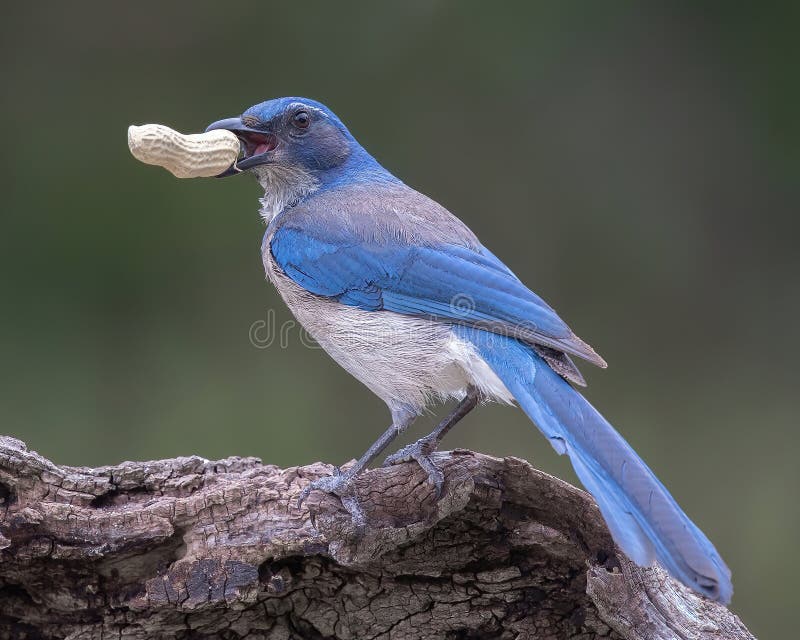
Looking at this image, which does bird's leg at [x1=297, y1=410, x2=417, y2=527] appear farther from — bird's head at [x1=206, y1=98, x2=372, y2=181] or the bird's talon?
bird's head at [x1=206, y1=98, x2=372, y2=181]

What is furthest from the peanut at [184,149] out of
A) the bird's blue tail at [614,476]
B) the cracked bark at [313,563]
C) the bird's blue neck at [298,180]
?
the bird's blue tail at [614,476]

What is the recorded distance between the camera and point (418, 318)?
14.4 feet

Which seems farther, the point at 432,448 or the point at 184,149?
the point at 184,149

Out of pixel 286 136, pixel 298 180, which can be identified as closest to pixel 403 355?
pixel 298 180

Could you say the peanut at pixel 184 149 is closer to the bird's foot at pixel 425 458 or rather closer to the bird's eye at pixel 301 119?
the bird's eye at pixel 301 119

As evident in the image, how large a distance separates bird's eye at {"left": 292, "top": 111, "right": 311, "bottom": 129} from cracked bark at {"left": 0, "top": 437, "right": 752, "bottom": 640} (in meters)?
1.73

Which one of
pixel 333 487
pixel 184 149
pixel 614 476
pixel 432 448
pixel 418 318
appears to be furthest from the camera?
pixel 184 149

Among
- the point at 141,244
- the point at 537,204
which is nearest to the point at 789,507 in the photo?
the point at 537,204

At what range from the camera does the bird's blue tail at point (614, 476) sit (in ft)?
10.9

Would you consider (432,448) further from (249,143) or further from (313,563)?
(249,143)

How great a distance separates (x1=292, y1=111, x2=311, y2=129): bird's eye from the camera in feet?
16.7

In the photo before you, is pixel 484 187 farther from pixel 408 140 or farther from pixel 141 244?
pixel 141 244

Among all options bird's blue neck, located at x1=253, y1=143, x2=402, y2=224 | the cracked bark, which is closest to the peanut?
bird's blue neck, located at x1=253, y1=143, x2=402, y2=224

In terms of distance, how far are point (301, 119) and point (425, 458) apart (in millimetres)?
1722
